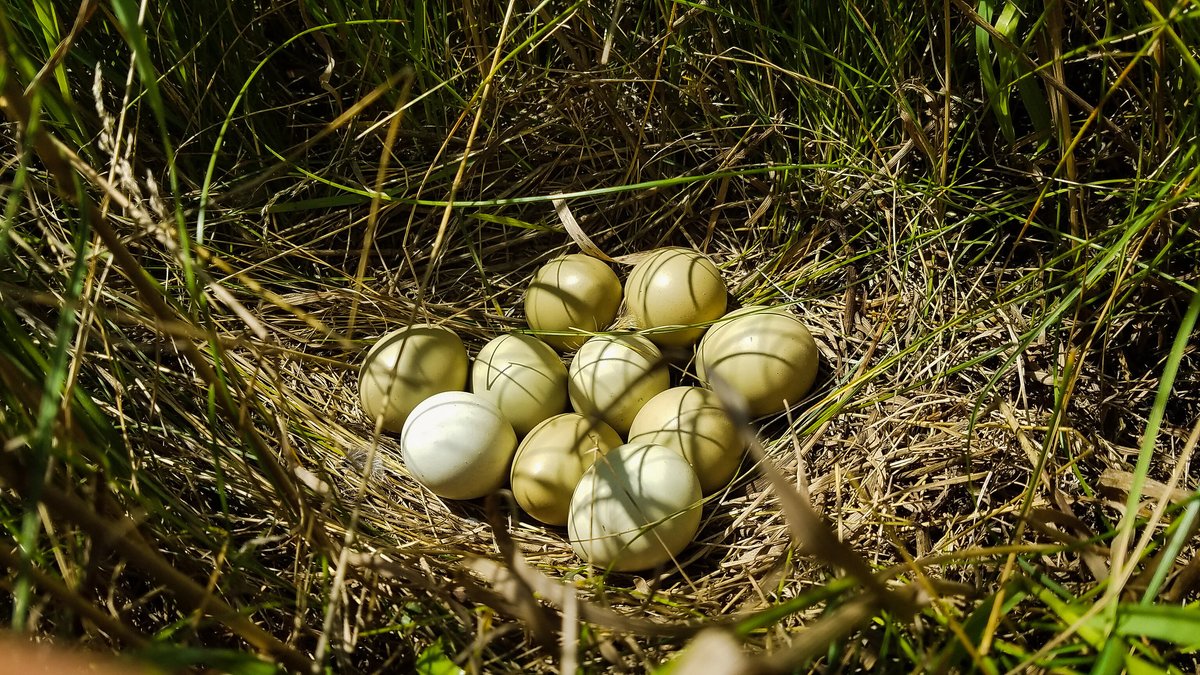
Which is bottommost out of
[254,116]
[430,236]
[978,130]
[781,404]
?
[781,404]

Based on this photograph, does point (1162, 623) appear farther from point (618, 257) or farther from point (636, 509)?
point (618, 257)

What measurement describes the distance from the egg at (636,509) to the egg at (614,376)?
0.15m

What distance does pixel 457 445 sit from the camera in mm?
1309

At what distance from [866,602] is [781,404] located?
0.76 m

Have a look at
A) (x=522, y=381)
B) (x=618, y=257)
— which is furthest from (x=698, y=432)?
(x=618, y=257)

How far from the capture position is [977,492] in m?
1.15

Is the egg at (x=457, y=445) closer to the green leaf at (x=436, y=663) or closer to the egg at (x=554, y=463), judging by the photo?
the egg at (x=554, y=463)

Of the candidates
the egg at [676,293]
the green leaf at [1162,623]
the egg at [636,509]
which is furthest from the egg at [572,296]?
the green leaf at [1162,623]

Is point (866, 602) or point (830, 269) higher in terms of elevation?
point (830, 269)

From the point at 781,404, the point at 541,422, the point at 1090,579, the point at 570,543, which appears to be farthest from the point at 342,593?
the point at 1090,579

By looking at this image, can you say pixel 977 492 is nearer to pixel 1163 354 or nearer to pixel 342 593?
pixel 1163 354

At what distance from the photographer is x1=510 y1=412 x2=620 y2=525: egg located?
1.29 metres

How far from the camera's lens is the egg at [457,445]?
1312mm

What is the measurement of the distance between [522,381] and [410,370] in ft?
0.59
